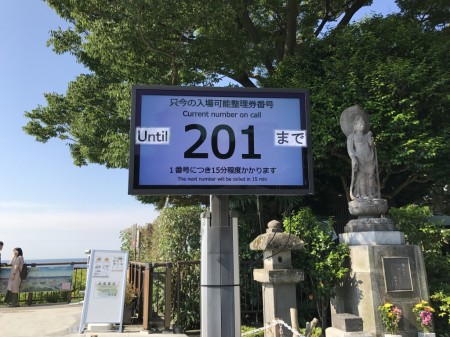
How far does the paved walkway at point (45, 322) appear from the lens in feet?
24.9

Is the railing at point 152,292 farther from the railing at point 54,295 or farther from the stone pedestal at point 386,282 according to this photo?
the railing at point 54,295

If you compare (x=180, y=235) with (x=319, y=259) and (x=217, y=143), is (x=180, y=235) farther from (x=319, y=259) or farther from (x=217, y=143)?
(x=217, y=143)

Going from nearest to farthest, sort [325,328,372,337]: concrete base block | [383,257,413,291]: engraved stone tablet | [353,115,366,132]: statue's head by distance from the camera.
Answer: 1. [325,328,372,337]: concrete base block
2. [383,257,413,291]: engraved stone tablet
3. [353,115,366,132]: statue's head

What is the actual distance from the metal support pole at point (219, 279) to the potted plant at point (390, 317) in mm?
4773

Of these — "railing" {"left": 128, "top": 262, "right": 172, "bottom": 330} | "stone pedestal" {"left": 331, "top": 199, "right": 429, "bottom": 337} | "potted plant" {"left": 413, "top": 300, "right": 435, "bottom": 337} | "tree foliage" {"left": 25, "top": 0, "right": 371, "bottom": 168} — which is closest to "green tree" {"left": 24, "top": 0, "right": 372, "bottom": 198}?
"tree foliage" {"left": 25, "top": 0, "right": 371, "bottom": 168}

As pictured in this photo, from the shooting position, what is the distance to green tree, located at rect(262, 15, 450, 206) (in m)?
9.70

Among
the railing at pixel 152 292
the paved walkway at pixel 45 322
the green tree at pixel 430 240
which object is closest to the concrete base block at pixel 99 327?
the paved walkway at pixel 45 322

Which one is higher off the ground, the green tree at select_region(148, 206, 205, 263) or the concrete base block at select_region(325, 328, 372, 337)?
the green tree at select_region(148, 206, 205, 263)

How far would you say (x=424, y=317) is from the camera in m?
6.64

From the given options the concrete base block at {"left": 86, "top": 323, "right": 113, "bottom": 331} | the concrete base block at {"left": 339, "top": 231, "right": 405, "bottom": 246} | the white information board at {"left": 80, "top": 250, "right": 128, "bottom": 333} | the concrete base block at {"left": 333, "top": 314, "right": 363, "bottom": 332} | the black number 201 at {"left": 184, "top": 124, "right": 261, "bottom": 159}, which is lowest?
the concrete base block at {"left": 86, "top": 323, "right": 113, "bottom": 331}

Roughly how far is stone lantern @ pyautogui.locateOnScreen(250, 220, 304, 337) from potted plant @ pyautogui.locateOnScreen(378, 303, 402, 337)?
1546mm

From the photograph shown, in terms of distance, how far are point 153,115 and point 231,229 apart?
1082mm

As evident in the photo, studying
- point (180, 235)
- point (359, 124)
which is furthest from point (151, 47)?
point (359, 124)

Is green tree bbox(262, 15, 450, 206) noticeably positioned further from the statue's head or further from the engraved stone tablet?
the engraved stone tablet
